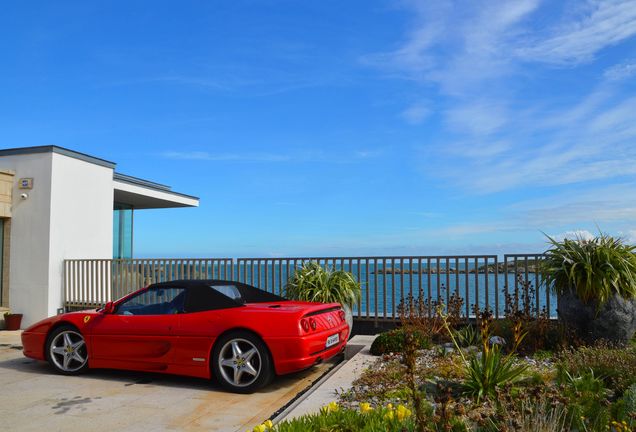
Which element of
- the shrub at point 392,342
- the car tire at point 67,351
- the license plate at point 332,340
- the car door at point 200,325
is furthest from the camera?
the car tire at point 67,351

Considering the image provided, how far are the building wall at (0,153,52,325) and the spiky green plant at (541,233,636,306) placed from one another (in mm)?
11522

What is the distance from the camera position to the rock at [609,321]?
6879 millimetres

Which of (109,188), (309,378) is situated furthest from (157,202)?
(309,378)

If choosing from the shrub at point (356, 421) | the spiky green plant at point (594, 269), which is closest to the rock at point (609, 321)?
the spiky green plant at point (594, 269)

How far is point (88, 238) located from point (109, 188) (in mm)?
1560

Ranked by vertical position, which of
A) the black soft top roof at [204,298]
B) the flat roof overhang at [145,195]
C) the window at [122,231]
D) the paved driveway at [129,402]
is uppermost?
the flat roof overhang at [145,195]

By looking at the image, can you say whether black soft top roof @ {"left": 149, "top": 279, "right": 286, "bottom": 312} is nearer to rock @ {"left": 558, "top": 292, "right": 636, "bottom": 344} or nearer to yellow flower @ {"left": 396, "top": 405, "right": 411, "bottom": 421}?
yellow flower @ {"left": 396, "top": 405, "right": 411, "bottom": 421}

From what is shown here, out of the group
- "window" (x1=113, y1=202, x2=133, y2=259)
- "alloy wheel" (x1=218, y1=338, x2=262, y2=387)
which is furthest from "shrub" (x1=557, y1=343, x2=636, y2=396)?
"window" (x1=113, y1=202, x2=133, y2=259)

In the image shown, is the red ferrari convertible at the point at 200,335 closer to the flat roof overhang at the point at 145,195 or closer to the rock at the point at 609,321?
the rock at the point at 609,321

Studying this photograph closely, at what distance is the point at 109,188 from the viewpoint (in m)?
14.8

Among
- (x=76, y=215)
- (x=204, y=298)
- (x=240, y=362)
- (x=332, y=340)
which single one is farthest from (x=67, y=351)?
(x=76, y=215)

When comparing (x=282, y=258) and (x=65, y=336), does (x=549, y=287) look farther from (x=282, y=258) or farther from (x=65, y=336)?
(x=65, y=336)

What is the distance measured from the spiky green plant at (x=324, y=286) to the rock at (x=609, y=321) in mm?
3869

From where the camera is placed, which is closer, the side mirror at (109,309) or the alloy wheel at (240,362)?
the alloy wheel at (240,362)
